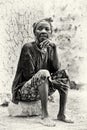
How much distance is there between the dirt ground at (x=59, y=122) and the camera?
3167 mm

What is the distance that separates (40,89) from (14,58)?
0.76 meters

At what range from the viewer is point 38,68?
338cm

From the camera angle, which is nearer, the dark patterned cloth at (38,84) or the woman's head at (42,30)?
the dark patterned cloth at (38,84)

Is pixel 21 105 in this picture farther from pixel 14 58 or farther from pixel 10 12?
pixel 10 12

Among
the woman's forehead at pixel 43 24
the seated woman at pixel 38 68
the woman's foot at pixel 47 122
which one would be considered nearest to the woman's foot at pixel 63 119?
the seated woman at pixel 38 68

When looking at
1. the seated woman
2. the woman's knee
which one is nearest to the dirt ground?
the seated woman

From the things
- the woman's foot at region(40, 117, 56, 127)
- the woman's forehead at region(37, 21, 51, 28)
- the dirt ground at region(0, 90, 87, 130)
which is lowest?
the dirt ground at region(0, 90, 87, 130)

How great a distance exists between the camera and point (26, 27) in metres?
3.84

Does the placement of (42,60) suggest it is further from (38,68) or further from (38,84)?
(38,84)

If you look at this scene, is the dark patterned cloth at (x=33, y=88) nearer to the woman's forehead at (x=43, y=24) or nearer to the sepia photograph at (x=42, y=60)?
the sepia photograph at (x=42, y=60)

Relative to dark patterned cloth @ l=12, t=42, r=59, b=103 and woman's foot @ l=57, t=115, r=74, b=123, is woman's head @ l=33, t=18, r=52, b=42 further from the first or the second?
woman's foot @ l=57, t=115, r=74, b=123

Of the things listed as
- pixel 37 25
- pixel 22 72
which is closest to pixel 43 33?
pixel 37 25

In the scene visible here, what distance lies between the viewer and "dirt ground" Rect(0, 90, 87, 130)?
317 centimetres

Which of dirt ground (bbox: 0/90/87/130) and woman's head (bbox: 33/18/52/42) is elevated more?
woman's head (bbox: 33/18/52/42)
